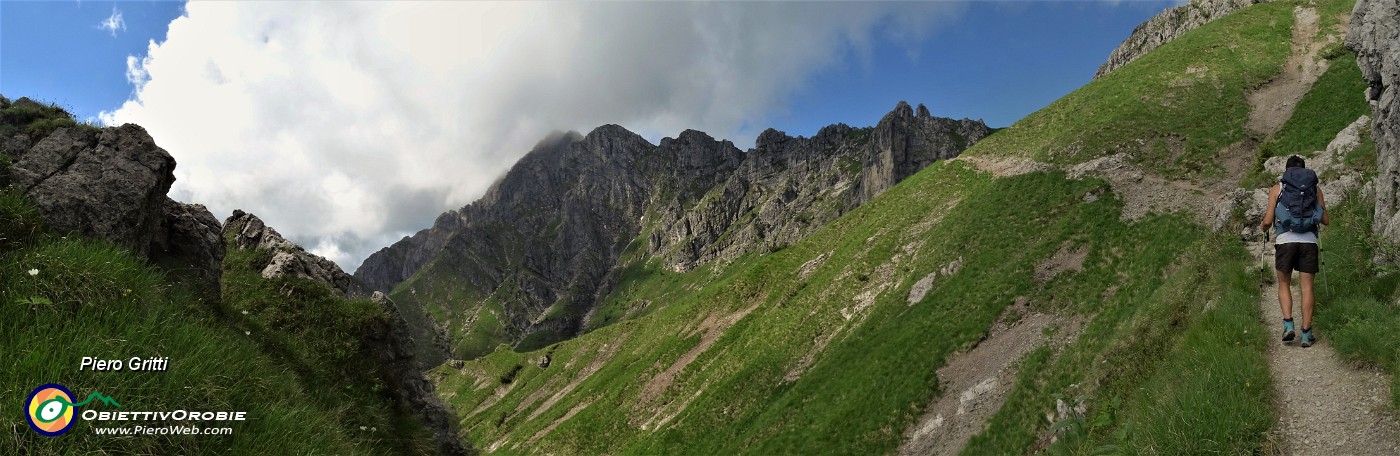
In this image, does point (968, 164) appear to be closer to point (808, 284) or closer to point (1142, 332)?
point (808, 284)

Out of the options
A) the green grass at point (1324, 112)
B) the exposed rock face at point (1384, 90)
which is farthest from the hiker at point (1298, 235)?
the green grass at point (1324, 112)

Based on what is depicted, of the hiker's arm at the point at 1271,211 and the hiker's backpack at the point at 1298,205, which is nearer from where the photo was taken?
the hiker's backpack at the point at 1298,205

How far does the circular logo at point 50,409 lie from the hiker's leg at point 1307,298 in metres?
18.7

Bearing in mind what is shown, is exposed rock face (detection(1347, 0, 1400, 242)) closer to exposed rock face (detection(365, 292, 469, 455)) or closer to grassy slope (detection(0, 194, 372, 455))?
grassy slope (detection(0, 194, 372, 455))

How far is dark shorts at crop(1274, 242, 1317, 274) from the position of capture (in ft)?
35.4

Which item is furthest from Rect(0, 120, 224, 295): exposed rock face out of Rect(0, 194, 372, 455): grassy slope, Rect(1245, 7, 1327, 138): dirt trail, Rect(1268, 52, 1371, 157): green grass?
Rect(1245, 7, 1327, 138): dirt trail

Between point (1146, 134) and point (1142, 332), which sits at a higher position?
point (1146, 134)

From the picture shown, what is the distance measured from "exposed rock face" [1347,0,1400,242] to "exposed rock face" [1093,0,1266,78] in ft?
239

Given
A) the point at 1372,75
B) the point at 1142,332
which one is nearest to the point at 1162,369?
the point at 1142,332

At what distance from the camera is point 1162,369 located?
39.8 ft

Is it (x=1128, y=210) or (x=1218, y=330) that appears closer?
(x=1218, y=330)

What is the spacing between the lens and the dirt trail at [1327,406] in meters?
7.83

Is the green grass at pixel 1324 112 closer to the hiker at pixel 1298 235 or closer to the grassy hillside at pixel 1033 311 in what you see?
the grassy hillside at pixel 1033 311

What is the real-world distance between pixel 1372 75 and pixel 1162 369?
46.9ft
